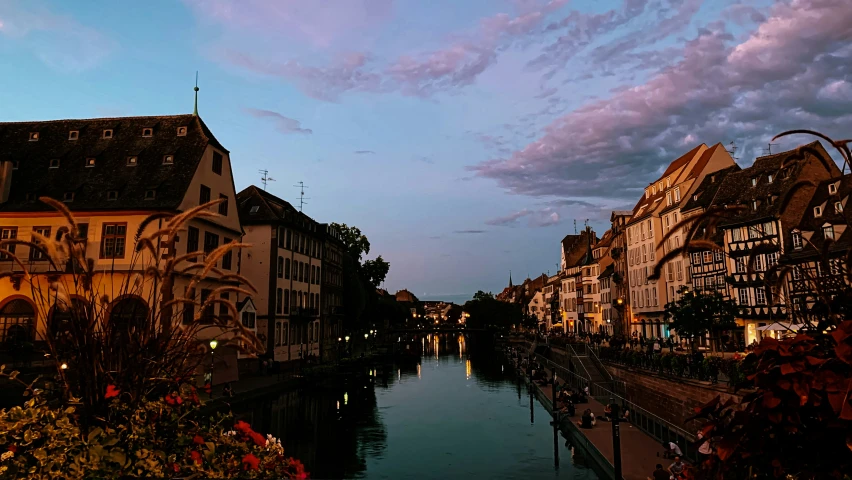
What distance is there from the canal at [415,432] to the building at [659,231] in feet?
66.1

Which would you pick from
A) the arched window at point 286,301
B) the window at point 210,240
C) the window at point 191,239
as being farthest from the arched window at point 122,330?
the arched window at point 286,301

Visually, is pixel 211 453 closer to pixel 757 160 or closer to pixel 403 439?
pixel 403 439

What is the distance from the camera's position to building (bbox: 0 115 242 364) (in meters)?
34.7

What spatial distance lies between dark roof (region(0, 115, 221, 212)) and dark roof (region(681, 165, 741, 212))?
A: 45.6 metres

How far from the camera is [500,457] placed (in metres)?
28.1

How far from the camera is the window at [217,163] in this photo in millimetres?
42041

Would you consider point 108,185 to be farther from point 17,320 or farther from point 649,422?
point 649,422

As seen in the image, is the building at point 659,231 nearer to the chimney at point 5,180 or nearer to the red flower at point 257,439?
the chimney at point 5,180

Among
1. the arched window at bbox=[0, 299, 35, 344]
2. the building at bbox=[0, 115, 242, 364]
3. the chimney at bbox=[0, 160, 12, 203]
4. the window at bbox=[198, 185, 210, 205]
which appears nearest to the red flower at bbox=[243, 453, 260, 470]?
the building at bbox=[0, 115, 242, 364]

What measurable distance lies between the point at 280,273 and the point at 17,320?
908 inches

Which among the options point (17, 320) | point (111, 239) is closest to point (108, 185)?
point (111, 239)

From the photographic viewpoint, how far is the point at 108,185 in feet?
125

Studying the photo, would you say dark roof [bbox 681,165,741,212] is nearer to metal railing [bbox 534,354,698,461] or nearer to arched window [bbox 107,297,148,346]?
metal railing [bbox 534,354,698,461]

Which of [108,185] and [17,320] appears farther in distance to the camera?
[108,185]
